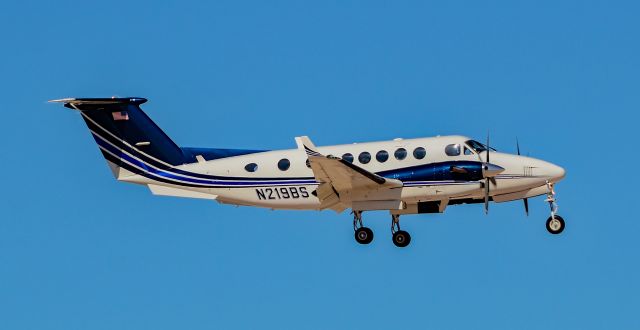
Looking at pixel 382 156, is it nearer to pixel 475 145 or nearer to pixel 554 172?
pixel 475 145

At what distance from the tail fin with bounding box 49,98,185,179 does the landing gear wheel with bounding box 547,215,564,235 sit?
11405 millimetres

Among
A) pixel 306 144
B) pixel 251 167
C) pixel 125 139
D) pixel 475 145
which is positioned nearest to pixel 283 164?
pixel 251 167

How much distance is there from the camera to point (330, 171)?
32.5m

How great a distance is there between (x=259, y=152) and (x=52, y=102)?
643cm

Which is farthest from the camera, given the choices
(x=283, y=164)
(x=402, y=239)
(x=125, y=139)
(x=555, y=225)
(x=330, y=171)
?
(x=125, y=139)

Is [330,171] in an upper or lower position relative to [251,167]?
lower

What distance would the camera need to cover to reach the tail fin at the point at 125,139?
35906 mm

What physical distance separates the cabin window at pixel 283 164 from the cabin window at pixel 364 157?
221 cm

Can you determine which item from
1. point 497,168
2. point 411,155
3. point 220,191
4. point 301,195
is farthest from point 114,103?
point 497,168

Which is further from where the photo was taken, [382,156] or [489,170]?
[382,156]

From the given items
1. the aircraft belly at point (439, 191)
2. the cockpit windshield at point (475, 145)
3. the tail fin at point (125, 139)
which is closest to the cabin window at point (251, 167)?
the tail fin at point (125, 139)

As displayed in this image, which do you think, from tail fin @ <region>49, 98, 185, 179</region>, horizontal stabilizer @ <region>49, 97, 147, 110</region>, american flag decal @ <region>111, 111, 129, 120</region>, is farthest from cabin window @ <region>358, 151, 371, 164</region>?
american flag decal @ <region>111, 111, 129, 120</region>

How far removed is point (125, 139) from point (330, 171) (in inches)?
290

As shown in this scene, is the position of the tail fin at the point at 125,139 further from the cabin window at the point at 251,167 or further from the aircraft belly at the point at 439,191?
the aircraft belly at the point at 439,191
